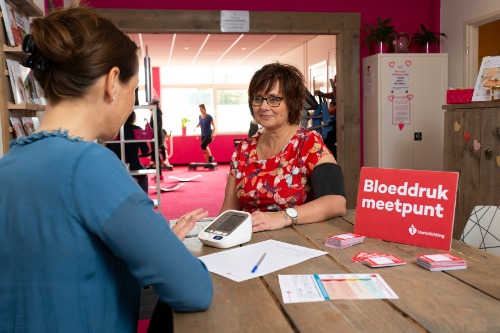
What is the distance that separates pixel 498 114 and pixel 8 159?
310cm

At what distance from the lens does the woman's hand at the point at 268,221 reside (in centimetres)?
177

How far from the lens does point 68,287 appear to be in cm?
96

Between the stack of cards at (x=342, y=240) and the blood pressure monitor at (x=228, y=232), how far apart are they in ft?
0.89

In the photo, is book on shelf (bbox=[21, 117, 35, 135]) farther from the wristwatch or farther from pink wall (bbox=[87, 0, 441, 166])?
pink wall (bbox=[87, 0, 441, 166])

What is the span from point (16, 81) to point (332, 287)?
2038mm

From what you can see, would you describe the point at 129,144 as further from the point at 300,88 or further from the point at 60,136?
the point at 60,136

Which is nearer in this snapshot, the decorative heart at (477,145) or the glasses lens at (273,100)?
the glasses lens at (273,100)

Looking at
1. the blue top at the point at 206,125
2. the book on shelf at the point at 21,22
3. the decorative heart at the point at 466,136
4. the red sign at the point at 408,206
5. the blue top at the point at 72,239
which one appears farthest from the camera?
the blue top at the point at 206,125

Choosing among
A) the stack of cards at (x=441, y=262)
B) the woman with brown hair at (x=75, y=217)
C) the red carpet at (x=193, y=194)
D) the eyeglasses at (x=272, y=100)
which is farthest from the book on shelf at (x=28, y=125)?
the red carpet at (x=193, y=194)

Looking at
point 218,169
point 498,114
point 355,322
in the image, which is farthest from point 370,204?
point 218,169

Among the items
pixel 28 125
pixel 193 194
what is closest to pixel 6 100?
pixel 28 125

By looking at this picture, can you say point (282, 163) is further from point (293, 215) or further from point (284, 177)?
point (293, 215)

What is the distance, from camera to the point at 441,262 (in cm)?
130

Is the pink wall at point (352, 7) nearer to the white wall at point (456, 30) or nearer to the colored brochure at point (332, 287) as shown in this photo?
the white wall at point (456, 30)
